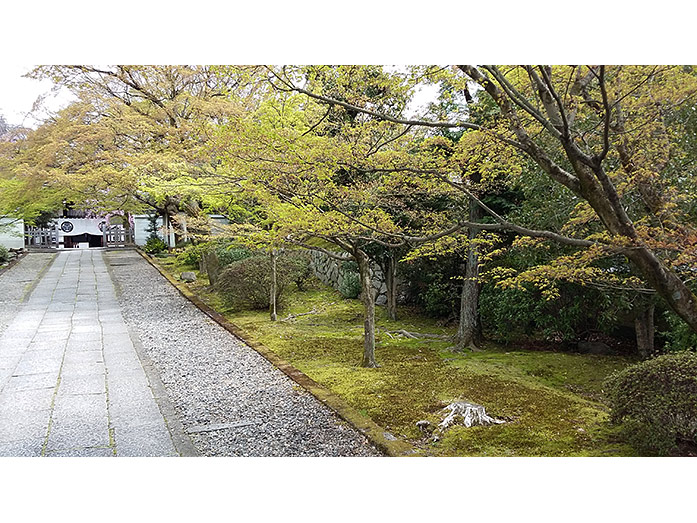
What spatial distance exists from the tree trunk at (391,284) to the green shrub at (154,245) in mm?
2758

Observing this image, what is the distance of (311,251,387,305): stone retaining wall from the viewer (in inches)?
247

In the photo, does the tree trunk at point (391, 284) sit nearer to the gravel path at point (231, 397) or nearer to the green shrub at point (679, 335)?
the gravel path at point (231, 397)

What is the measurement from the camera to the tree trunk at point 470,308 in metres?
4.65

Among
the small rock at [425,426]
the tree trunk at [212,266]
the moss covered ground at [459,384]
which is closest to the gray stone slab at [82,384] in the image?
the moss covered ground at [459,384]

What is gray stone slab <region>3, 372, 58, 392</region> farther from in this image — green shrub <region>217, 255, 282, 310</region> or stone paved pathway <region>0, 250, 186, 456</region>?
green shrub <region>217, 255, 282, 310</region>

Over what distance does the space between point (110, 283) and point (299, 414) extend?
7.50ft

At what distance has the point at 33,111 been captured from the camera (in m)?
3.72

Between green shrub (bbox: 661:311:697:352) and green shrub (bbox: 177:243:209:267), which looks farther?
green shrub (bbox: 177:243:209:267)

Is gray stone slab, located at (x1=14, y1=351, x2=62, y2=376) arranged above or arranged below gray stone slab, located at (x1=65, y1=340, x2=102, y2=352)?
below

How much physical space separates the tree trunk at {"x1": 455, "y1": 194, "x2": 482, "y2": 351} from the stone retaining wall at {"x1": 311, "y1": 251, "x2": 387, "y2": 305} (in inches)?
63.2

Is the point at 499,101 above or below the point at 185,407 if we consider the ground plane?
above

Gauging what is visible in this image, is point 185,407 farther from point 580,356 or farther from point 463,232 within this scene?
point 580,356

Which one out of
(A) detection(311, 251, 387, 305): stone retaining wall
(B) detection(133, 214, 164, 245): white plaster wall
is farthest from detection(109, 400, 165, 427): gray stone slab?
(A) detection(311, 251, 387, 305): stone retaining wall
